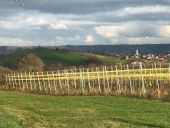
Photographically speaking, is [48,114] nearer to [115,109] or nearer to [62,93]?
[115,109]

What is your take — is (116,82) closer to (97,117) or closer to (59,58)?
(97,117)

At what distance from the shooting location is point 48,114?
2769cm

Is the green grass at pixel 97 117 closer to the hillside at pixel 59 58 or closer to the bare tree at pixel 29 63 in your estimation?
the bare tree at pixel 29 63

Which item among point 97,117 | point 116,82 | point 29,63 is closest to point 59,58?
point 29,63

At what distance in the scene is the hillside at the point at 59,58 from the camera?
14250 cm

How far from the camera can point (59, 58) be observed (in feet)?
495

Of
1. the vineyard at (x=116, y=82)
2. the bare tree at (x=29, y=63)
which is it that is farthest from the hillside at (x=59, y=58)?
the vineyard at (x=116, y=82)

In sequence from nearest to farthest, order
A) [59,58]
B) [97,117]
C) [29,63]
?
1. [97,117]
2. [29,63]
3. [59,58]

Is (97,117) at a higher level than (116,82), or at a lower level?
higher

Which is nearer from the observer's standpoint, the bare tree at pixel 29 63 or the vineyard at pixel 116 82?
the vineyard at pixel 116 82

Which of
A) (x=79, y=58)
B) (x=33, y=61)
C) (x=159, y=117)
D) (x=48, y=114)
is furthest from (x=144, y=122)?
(x=79, y=58)

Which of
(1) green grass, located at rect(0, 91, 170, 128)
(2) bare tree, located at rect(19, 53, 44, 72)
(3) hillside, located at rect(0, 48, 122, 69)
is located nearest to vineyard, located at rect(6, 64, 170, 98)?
(1) green grass, located at rect(0, 91, 170, 128)

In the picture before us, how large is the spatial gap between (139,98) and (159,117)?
12801 millimetres

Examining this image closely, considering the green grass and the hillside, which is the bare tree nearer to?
the hillside
